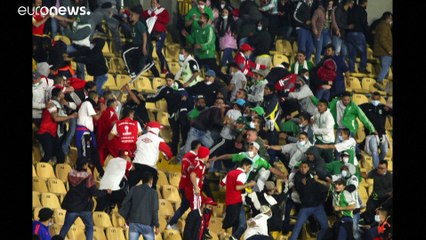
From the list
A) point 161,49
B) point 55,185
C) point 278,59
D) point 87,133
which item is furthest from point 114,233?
point 278,59

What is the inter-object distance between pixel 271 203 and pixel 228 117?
5.49 feet

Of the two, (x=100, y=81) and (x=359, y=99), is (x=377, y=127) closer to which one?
(x=359, y=99)

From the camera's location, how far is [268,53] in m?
27.3

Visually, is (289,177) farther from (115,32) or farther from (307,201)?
(115,32)

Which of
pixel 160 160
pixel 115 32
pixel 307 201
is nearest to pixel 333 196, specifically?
pixel 307 201

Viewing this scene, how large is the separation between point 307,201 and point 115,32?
450 centimetres

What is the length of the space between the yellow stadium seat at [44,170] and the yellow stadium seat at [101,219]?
37.5 inches

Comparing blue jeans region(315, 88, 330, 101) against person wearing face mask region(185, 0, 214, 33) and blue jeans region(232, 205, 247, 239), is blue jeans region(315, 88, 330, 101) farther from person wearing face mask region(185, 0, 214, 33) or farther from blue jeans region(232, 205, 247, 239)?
blue jeans region(232, 205, 247, 239)

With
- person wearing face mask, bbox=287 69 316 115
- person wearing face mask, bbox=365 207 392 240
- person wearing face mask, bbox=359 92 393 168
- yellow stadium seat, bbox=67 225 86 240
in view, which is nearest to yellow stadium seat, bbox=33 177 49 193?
yellow stadium seat, bbox=67 225 86 240

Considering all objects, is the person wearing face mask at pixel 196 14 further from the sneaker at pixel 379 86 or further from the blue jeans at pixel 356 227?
the blue jeans at pixel 356 227

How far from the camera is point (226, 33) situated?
27297 mm

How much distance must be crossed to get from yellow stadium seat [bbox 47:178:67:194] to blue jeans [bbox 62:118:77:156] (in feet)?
1.90

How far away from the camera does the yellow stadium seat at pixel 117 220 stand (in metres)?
25.2

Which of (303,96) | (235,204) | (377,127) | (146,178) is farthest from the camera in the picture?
(303,96)
